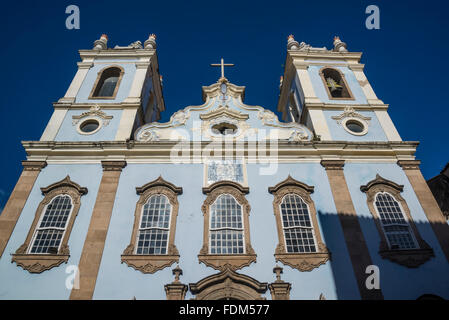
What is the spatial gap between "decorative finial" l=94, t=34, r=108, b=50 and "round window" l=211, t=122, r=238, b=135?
9.46m

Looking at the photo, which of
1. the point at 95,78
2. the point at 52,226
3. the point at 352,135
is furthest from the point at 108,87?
the point at 352,135

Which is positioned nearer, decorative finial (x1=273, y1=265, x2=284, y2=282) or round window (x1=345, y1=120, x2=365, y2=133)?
decorative finial (x1=273, y1=265, x2=284, y2=282)

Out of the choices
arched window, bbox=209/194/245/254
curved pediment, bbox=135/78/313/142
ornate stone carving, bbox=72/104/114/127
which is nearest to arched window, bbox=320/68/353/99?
curved pediment, bbox=135/78/313/142

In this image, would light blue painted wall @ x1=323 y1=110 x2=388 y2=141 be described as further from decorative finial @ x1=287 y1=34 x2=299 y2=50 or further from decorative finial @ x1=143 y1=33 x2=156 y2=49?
decorative finial @ x1=143 y1=33 x2=156 y2=49

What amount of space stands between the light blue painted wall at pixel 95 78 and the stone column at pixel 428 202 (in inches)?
514

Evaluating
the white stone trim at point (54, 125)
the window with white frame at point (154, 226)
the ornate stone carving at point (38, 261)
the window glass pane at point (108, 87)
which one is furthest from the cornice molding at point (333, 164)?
the white stone trim at point (54, 125)

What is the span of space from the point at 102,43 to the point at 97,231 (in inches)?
531

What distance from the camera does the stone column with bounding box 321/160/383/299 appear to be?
406 inches

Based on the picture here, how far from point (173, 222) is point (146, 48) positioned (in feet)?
40.3

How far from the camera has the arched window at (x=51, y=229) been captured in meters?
10.5

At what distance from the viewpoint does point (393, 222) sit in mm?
11812

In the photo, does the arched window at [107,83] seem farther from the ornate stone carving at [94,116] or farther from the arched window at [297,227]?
the arched window at [297,227]

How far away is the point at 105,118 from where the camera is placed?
15.4 metres
